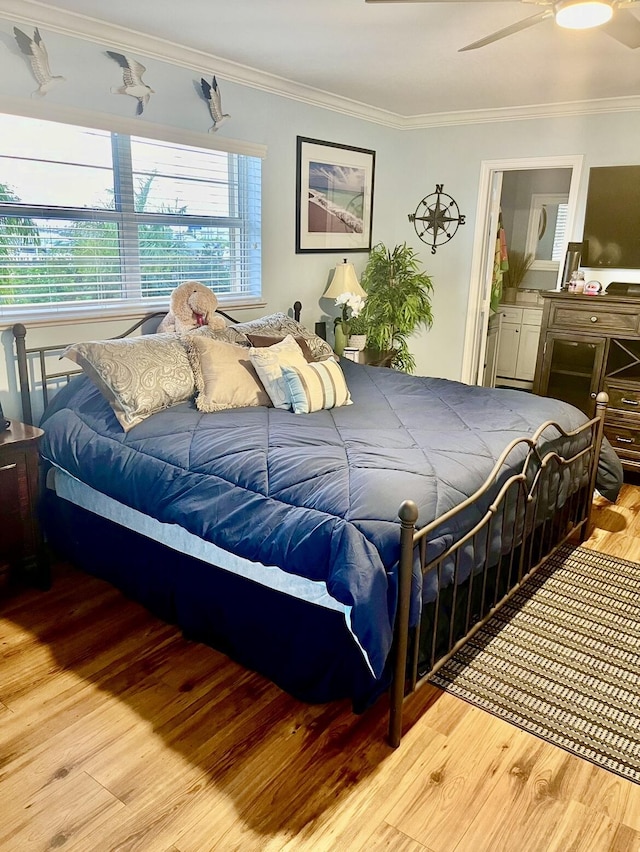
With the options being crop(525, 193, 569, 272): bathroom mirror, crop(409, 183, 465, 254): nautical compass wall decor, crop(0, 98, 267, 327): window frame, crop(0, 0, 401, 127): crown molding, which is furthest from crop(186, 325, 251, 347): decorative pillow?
crop(525, 193, 569, 272): bathroom mirror

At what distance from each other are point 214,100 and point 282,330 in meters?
1.31

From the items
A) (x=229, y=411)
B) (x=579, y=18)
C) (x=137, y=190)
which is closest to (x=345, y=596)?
(x=229, y=411)

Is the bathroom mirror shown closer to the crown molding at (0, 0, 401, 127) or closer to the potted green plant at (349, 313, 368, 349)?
the crown molding at (0, 0, 401, 127)

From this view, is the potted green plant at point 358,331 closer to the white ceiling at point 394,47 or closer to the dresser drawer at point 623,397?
the white ceiling at point 394,47

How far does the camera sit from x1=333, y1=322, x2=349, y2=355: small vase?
4.53 meters

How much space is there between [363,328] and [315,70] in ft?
5.60

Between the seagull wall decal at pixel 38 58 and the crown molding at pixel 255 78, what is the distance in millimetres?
87

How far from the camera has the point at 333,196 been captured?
15.3ft

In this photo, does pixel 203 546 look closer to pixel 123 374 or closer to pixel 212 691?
pixel 212 691

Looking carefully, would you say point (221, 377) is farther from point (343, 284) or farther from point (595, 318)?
point (595, 318)

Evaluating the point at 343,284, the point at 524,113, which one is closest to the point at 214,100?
the point at 343,284

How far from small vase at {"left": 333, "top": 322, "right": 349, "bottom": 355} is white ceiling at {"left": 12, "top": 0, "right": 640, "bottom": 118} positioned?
1.52 m

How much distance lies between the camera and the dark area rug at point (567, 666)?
6.86 ft

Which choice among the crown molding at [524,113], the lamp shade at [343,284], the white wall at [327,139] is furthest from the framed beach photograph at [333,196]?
the crown molding at [524,113]
